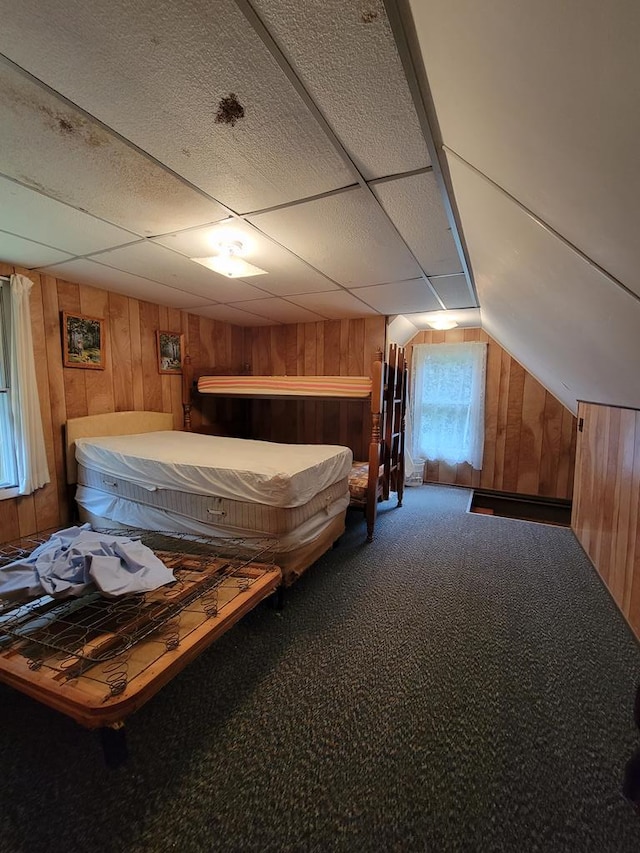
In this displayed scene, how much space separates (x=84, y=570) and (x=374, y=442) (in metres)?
2.15

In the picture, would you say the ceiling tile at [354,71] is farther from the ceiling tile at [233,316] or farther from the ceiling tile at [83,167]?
the ceiling tile at [233,316]

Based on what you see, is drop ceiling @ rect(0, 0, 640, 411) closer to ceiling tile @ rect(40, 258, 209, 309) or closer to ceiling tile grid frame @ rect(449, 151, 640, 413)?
ceiling tile grid frame @ rect(449, 151, 640, 413)

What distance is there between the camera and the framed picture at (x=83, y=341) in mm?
2758

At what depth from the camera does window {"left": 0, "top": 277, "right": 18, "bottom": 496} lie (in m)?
2.45

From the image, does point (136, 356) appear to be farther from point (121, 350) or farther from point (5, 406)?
point (5, 406)

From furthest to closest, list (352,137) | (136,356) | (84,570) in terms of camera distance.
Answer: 1. (136,356)
2. (84,570)
3. (352,137)

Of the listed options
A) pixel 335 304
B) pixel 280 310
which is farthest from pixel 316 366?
pixel 335 304

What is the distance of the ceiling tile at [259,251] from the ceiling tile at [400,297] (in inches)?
14.9

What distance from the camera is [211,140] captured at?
118 centimetres

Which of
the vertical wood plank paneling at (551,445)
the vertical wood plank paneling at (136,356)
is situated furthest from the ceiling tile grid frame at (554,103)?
the vertical wood plank paneling at (551,445)

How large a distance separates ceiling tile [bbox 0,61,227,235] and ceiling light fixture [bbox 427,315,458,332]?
2.96m

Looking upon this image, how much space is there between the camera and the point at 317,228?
5.97 ft

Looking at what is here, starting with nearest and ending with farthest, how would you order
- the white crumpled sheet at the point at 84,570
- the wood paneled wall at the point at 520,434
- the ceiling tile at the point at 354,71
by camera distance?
the ceiling tile at the point at 354,71 → the white crumpled sheet at the point at 84,570 → the wood paneled wall at the point at 520,434

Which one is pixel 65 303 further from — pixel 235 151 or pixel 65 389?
pixel 235 151
